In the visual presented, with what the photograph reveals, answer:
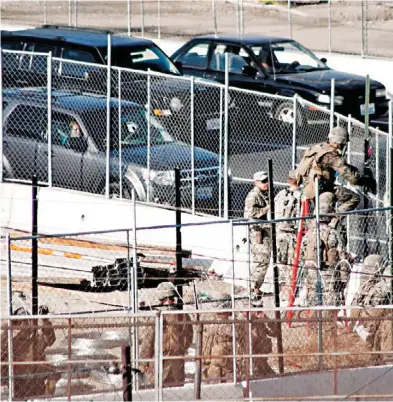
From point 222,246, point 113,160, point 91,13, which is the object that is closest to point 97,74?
point 113,160

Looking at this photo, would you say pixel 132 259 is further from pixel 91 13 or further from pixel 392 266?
pixel 91 13

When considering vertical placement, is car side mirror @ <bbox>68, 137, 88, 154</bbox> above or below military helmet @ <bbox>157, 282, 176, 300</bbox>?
above

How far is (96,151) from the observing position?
18.3 metres

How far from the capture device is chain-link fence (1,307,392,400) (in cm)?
1196

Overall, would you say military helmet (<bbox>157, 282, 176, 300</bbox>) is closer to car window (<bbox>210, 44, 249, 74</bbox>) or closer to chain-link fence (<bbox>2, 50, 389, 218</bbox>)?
chain-link fence (<bbox>2, 50, 389, 218</bbox>)

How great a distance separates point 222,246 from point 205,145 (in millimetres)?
2418

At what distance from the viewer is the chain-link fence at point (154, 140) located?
58.3ft

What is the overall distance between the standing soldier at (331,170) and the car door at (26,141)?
417cm

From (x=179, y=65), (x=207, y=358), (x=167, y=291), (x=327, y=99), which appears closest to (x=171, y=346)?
(x=167, y=291)

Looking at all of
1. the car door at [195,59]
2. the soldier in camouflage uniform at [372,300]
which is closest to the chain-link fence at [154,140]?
the soldier in camouflage uniform at [372,300]

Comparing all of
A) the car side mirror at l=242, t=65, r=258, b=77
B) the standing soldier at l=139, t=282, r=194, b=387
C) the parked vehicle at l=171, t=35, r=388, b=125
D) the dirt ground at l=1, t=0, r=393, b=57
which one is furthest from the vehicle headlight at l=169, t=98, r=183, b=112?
the dirt ground at l=1, t=0, r=393, b=57

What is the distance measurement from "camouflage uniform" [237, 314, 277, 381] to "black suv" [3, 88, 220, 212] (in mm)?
4246

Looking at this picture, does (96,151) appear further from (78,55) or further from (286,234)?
(78,55)

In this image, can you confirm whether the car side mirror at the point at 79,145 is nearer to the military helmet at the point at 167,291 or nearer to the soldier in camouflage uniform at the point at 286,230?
the soldier in camouflage uniform at the point at 286,230
